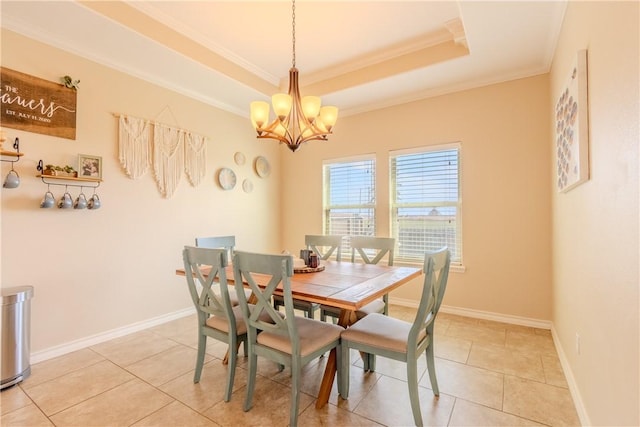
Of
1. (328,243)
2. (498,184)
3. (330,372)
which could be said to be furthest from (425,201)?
(330,372)

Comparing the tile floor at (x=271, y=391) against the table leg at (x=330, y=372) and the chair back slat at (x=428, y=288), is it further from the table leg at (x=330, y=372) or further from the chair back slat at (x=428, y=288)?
the chair back slat at (x=428, y=288)

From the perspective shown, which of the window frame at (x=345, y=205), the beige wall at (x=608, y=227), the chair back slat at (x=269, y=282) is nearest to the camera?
the beige wall at (x=608, y=227)

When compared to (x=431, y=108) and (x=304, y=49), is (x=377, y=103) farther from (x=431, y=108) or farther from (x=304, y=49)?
(x=304, y=49)

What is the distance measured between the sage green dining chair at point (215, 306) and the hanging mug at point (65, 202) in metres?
1.38

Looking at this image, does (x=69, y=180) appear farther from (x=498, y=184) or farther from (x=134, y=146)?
(x=498, y=184)

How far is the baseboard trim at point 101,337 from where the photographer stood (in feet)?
8.35

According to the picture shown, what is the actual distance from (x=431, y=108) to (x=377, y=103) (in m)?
0.72

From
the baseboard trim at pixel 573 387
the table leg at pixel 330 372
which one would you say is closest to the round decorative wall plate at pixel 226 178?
the table leg at pixel 330 372

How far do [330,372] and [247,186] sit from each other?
309 cm

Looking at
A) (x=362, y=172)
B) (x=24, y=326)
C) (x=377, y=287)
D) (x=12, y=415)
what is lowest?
(x=12, y=415)

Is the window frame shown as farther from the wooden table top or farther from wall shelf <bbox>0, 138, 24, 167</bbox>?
wall shelf <bbox>0, 138, 24, 167</bbox>

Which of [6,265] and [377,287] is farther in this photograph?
[6,265]

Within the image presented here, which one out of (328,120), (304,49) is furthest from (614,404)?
(304,49)

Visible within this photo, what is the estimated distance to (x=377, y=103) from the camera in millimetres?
4113
